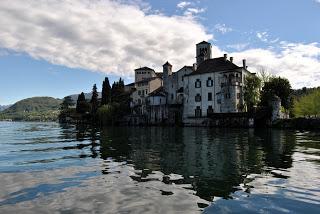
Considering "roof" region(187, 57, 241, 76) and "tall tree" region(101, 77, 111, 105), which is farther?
"tall tree" region(101, 77, 111, 105)

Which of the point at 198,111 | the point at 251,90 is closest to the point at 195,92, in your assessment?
the point at 198,111

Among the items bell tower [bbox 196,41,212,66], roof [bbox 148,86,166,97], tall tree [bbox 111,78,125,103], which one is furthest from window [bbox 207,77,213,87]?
tall tree [bbox 111,78,125,103]

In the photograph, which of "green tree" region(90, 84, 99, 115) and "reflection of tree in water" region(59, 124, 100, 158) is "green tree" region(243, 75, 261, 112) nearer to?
"reflection of tree in water" region(59, 124, 100, 158)

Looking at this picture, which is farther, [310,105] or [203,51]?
[203,51]

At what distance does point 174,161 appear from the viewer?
66.2 ft

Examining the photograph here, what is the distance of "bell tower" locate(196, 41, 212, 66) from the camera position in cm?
10319

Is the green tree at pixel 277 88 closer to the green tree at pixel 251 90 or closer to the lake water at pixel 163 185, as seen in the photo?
the green tree at pixel 251 90

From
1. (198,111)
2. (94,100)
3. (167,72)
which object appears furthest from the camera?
(94,100)

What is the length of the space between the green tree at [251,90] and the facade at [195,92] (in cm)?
110

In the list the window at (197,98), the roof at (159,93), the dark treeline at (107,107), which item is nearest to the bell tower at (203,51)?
the roof at (159,93)

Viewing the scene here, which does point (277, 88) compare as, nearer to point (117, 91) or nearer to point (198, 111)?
point (198, 111)

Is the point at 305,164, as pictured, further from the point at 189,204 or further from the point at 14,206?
the point at 14,206

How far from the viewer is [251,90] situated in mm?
81812

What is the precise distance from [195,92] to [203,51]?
19675 millimetres
